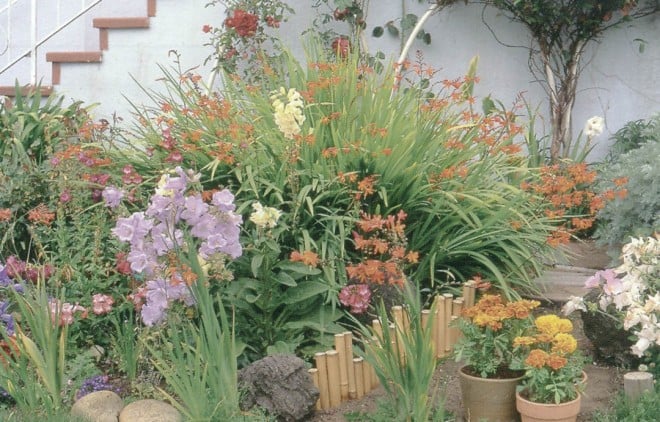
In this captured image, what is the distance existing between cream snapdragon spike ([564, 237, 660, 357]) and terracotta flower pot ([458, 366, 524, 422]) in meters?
0.45

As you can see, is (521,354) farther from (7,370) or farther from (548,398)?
(7,370)

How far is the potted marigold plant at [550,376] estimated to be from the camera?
3564 mm

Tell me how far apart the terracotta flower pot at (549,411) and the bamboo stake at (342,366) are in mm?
759

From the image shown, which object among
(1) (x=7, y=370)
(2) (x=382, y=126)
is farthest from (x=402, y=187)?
(1) (x=7, y=370)

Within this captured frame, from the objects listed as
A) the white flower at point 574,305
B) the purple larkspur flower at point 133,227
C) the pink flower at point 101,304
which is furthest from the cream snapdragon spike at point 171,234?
the white flower at point 574,305

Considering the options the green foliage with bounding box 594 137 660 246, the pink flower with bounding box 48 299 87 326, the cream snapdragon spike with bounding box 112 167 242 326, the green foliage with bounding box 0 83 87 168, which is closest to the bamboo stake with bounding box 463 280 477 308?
the green foliage with bounding box 594 137 660 246

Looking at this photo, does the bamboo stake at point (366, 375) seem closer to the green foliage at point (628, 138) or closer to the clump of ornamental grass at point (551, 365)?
the clump of ornamental grass at point (551, 365)

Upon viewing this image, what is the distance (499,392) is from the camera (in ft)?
12.3

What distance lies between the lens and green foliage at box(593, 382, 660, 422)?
3.65 m

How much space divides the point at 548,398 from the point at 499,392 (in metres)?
0.20

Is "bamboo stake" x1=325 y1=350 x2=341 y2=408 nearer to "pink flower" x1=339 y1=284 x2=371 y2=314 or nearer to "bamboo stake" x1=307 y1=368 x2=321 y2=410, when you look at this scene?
"bamboo stake" x1=307 y1=368 x2=321 y2=410

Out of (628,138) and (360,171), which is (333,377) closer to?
(360,171)

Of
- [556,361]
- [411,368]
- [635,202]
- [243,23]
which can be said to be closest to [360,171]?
[411,368]

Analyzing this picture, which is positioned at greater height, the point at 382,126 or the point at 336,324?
the point at 382,126
